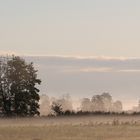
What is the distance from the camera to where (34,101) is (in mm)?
74625

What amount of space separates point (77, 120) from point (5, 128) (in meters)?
8.63

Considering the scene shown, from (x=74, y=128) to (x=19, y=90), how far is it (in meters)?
30.6

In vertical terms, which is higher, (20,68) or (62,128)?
(20,68)

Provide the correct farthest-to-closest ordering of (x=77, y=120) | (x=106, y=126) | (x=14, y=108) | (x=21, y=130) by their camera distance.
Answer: (x=14, y=108) → (x=77, y=120) → (x=106, y=126) → (x=21, y=130)

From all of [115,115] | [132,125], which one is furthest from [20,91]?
[132,125]

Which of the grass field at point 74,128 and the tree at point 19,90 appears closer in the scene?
the grass field at point 74,128

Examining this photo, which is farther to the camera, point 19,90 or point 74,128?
point 19,90

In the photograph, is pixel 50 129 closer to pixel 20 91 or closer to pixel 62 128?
pixel 62 128

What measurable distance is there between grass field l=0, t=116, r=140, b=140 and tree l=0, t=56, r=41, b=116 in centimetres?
2152

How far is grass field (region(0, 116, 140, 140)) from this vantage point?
37281 mm

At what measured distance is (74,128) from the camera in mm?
43375

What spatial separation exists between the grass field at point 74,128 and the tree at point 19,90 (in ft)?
70.6

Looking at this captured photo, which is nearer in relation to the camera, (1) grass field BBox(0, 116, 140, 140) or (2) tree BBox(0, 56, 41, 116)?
(1) grass field BBox(0, 116, 140, 140)

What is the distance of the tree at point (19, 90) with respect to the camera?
73000mm
